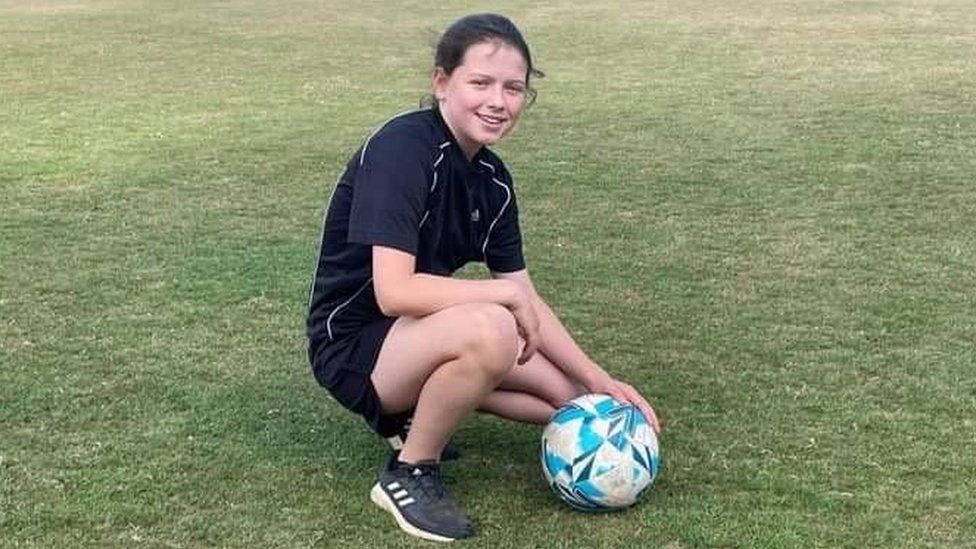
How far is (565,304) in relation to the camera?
18.1 ft

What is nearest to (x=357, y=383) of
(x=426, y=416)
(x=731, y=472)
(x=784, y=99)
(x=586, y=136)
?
(x=426, y=416)

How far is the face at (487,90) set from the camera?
3525 mm

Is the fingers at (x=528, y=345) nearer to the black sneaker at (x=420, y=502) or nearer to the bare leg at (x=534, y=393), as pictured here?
the bare leg at (x=534, y=393)

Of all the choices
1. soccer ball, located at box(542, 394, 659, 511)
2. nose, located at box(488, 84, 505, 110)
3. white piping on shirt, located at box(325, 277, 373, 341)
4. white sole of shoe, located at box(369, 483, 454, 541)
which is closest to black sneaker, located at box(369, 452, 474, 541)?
white sole of shoe, located at box(369, 483, 454, 541)

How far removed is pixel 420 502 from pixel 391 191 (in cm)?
84

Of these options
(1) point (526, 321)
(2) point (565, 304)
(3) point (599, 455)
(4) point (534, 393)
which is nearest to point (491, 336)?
(1) point (526, 321)

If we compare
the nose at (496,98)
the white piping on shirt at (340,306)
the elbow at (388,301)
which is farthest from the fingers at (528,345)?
the nose at (496,98)

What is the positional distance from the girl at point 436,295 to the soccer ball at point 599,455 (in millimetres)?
153

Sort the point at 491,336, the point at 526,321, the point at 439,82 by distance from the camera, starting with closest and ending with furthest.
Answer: the point at 491,336
the point at 526,321
the point at 439,82

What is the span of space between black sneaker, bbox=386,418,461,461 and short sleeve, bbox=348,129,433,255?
63 centimetres

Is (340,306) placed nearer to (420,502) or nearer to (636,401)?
Result: (420,502)

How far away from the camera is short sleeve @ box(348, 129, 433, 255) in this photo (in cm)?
342

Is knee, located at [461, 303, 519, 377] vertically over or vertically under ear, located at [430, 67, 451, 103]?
under

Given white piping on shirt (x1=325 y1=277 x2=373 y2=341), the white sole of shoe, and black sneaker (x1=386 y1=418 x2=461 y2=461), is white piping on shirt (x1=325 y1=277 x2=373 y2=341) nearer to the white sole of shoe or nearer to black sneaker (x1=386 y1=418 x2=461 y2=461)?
black sneaker (x1=386 y1=418 x2=461 y2=461)
